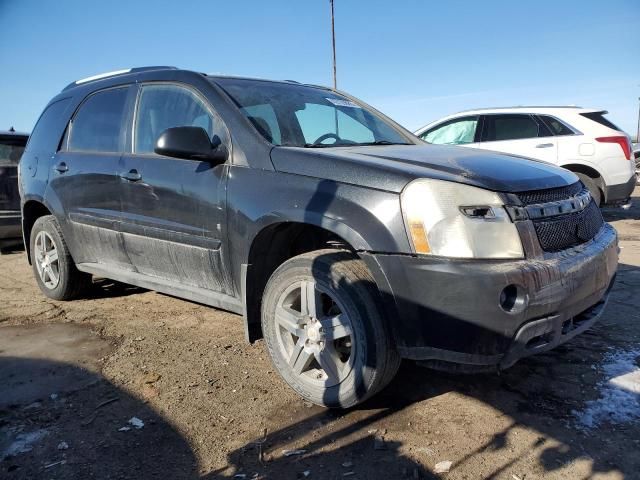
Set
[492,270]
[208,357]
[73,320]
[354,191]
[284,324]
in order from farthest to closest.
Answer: [73,320] < [208,357] < [284,324] < [354,191] < [492,270]

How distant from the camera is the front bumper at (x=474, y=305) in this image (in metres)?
2.13

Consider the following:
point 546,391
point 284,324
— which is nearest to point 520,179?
point 546,391

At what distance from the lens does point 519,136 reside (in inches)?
313

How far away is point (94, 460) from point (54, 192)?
2.80m

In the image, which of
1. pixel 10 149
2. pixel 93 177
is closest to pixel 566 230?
pixel 93 177

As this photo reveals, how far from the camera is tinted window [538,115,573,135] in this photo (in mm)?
7598

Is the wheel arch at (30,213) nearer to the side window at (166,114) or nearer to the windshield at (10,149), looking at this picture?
the side window at (166,114)

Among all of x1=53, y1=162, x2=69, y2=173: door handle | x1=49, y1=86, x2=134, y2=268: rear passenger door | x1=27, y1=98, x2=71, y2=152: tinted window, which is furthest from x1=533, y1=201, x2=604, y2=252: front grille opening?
x1=27, y1=98, x2=71, y2=152: tinted window

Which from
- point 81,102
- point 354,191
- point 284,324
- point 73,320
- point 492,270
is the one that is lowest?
point 73,320

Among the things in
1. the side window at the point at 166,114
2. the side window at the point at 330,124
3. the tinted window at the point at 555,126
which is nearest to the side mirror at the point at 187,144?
the side window at the point at 166,114

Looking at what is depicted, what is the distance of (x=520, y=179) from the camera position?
2.46m

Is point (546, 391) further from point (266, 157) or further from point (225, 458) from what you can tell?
point (266, 157)

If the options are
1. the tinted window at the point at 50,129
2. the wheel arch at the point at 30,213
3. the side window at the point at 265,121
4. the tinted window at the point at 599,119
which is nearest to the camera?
the side window at the point at 265,121

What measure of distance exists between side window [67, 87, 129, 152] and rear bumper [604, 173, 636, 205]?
681 cm
